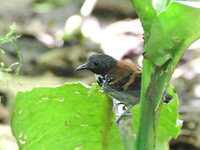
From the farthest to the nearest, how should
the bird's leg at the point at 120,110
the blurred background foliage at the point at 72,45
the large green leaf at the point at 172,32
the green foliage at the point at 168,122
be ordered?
the blurred background foliage at the point at 72,45, the green foliage at the point at 168,122, the bird's leg at the point at 120,110, the large green leaf at the point at 172,32

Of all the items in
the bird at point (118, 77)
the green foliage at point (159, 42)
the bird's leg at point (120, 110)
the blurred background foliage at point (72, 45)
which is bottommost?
the blurred background foliage at point (72, 45)

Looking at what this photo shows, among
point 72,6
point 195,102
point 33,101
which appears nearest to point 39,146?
point 33,101

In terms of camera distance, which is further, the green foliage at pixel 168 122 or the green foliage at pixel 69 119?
the green foliage at pixel 168 122

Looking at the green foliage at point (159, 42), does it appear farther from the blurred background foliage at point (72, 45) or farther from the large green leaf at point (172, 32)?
the blurred background foliage at point (72, 45)

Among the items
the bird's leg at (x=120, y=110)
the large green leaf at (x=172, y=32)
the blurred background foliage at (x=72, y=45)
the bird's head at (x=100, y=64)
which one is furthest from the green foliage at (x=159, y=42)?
the blurred background foliage at (x=72, y=45)

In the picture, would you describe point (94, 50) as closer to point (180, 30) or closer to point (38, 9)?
point (38, 9)

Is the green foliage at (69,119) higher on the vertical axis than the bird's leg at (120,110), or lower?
lower

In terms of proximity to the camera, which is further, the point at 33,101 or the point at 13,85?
the point at 13,85
